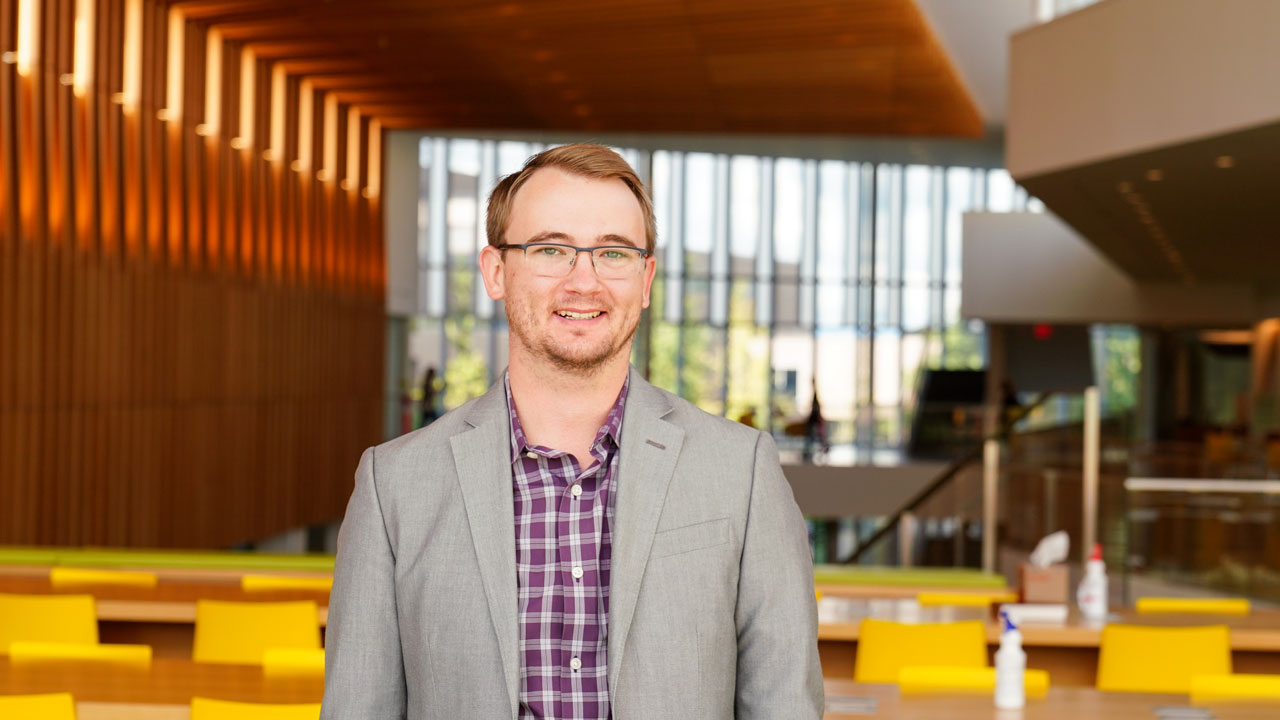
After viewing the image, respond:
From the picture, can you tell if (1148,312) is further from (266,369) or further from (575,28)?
(266,369)

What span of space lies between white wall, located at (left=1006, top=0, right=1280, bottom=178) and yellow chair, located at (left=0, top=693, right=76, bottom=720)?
592cm

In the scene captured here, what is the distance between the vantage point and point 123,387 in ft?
33.5

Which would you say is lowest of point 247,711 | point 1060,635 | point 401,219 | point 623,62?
point 1060,635

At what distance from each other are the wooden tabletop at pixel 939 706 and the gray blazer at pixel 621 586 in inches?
63.2

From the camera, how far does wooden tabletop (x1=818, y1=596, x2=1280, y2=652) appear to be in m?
4.61

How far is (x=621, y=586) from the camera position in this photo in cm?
153

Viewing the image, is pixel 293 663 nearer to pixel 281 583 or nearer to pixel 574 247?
pixel 281 583

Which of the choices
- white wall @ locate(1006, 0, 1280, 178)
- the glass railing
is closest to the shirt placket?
white wall @ locate(1006, 0, 1280, 178)

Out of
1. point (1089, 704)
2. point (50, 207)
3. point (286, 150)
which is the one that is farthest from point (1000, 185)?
point (1089, 704)

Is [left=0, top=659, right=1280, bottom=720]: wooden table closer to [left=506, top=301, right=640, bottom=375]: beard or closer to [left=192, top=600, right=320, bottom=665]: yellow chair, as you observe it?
[left=192, top=600, right=320, bottom=665]: yellow chair

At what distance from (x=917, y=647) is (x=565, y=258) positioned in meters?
2.97

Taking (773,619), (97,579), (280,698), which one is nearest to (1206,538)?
(97,579)

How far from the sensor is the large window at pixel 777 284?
16609 millimetres

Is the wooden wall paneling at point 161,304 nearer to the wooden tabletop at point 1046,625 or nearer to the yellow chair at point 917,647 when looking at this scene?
the wooden tabletop at point 1046,625
